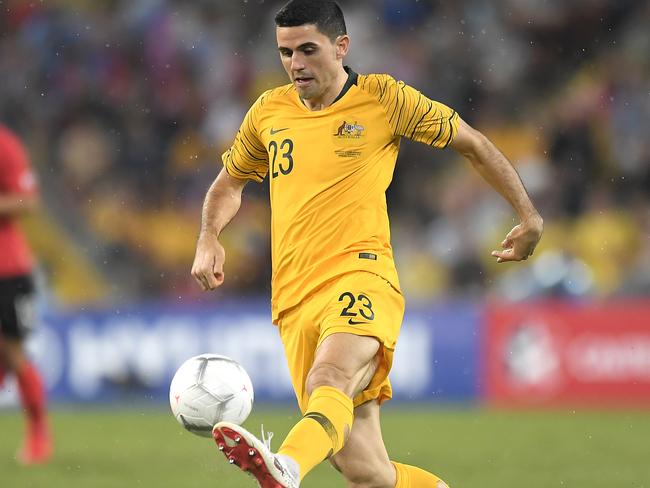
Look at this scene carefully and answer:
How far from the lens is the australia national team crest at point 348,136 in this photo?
16.8 feet

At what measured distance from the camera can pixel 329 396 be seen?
462 cm

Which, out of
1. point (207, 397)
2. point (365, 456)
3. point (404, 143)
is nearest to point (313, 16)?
point (207, 397)

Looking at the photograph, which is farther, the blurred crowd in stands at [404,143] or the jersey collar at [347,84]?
the blurred crowd in stands at [404,143]

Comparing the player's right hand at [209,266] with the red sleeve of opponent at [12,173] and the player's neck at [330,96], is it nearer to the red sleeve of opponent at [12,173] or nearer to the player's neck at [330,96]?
the player's neck at [330,96]

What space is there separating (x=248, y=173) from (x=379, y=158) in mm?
658

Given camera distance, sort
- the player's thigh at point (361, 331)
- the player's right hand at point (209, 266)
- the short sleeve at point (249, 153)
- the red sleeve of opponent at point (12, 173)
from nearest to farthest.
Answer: the player's thigh at point (361, 331) → the player's right hand at point (209, 266) → the short sleeve at point (249, 153) → the red sleeve of opponent at point (12, 173)

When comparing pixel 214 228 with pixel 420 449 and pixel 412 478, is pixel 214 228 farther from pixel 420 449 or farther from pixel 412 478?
pixel 420 449

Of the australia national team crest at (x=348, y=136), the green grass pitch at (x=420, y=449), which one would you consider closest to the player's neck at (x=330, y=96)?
the australia national team crest at (x=348, y=136)

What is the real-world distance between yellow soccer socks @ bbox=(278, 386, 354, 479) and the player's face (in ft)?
3.97

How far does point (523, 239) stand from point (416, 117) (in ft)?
2.09

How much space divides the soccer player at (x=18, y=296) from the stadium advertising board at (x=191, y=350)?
352cm

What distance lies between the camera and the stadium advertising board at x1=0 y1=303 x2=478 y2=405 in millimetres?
12141

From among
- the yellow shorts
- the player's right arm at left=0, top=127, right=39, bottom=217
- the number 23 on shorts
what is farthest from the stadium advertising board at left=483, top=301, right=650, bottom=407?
the number 23 on shorts

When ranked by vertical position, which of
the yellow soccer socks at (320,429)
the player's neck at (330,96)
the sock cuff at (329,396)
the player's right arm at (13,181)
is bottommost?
the yellow soccer socks at (320,429)
